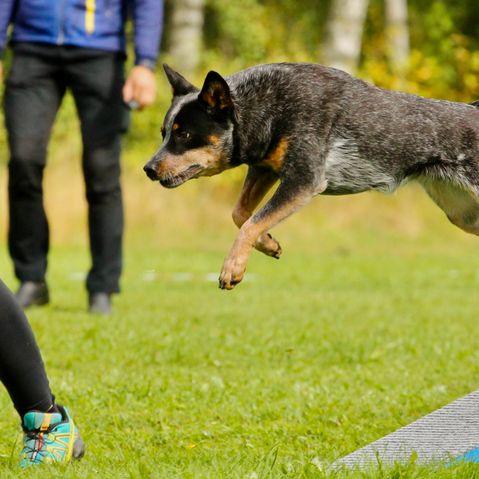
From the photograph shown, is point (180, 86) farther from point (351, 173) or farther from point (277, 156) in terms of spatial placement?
point (351, 173)

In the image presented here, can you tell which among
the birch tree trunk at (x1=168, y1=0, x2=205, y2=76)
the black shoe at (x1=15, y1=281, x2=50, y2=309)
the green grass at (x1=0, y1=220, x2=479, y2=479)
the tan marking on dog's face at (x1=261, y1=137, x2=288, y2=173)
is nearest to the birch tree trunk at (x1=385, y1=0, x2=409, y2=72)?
the birch tree trunk at (x1=168, y1=0, x2=205, y2=76)

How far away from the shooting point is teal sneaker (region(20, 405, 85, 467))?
3.77 m

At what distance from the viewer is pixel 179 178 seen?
416 cm

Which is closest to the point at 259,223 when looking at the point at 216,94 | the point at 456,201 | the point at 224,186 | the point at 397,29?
the point at 216,94

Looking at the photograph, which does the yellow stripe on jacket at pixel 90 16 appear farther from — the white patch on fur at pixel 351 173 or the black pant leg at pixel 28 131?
the white patch on fur at pixel 351 173

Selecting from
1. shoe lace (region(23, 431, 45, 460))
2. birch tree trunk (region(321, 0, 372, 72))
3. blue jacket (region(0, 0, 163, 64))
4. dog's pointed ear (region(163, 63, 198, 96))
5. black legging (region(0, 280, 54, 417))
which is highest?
dog's pointed ear (region(163, 63, 198, 96))

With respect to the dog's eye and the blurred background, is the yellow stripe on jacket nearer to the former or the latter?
the dog's eye

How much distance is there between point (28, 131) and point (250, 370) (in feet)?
7.86

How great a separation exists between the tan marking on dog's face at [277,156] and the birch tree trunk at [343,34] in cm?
1588

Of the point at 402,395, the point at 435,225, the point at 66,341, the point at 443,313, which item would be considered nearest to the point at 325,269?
the point at 443,313

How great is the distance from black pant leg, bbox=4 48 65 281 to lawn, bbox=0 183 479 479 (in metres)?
0.68

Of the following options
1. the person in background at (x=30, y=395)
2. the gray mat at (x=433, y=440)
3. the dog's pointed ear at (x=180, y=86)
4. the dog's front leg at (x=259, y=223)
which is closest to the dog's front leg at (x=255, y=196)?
the dog's front leg at (x=259, y=223)

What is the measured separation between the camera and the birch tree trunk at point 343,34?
19938 mm

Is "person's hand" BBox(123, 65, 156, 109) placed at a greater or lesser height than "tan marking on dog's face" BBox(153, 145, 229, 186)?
lesser
